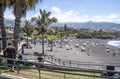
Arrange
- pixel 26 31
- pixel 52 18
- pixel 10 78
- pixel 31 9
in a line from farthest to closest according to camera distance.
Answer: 1. pixel 26 31
2. pixel 52 18
3. pixel 31 9
4. pixel 10 78

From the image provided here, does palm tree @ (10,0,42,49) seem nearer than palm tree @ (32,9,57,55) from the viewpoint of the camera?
Yes

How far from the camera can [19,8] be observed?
24.7 m

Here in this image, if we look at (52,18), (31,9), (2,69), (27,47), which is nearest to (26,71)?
(2,69)

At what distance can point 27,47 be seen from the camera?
303ft

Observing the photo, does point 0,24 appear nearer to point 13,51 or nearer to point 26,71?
point 13,51

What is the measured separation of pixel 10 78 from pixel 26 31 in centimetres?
10449

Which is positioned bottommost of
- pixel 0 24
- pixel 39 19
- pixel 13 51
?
pixel 13 51

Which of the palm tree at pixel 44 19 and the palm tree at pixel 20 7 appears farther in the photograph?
the palm tree at pixel 44 19

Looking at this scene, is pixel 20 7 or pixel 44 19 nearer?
pixel 20 7

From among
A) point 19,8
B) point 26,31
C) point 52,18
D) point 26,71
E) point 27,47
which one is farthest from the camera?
point 26,31

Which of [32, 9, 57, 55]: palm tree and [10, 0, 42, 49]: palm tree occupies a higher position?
[32, 9, 57, 55]: palm tree

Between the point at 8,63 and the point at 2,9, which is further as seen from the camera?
the point at 2,9

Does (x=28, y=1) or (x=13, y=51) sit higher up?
(x=28, y=1)

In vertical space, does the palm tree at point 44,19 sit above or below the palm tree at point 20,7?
above
